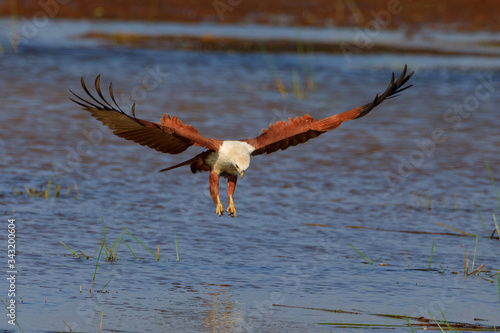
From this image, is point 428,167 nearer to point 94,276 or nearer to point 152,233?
point 152,233

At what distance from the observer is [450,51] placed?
22984 millimetres

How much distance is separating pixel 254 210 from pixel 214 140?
Answer: 2988mm

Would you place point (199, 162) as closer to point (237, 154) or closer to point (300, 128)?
point (237, 154)

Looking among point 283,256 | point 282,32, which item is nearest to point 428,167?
point 283,256

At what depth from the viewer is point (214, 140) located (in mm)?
6691

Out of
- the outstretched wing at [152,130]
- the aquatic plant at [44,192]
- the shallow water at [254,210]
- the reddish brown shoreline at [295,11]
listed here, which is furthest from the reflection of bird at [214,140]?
the reddish brown shoreline at [295,11]

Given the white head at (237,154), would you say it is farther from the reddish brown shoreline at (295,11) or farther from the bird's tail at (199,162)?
the reddish brown shoreline at (295,11)

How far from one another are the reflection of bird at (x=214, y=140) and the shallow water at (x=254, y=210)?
0.85m

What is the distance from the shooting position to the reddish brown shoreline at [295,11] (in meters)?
27.2

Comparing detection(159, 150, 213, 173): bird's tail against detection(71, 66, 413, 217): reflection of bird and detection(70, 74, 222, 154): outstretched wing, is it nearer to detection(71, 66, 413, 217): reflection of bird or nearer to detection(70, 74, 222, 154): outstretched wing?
detection(71, 66, 413, 217): reflection of bird

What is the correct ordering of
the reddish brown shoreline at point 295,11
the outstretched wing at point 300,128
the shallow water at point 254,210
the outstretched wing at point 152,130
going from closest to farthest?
the outstretched wing at point 152,130 → the shallow water at point 254,210 → the outstretched wing at point 300,128 → the reddish brown shoreline at point 295,11

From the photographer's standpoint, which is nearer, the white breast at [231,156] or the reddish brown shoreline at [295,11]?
the white breast at [231,156]

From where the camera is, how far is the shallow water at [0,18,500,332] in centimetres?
668

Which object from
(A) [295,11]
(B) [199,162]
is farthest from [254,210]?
(A) [295,11]
